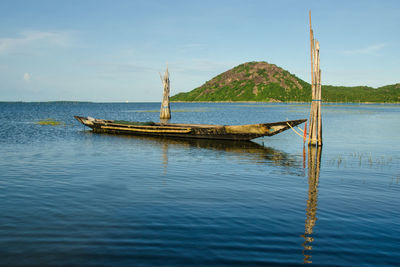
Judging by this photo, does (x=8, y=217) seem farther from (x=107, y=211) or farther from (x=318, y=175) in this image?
(x=318, y=175)

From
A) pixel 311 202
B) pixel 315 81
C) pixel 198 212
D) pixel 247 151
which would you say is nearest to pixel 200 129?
pixel 247 151

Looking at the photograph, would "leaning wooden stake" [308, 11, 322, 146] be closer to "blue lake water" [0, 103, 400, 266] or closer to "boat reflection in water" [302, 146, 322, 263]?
"boat reflection in water" [302, 146, 322, 263]

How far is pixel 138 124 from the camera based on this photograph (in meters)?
33.9

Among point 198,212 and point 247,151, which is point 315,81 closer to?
point 247,151

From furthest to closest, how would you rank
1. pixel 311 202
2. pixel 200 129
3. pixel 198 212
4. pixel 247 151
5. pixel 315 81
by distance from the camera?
pixel 200 129, pixel 247 151, pixel 315 81, pixel 311 202, pixel 198 212

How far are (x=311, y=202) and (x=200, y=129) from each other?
65.1 ft

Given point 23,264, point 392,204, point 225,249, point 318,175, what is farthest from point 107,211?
point 318,175

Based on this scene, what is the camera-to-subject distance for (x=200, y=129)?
98.1 ft

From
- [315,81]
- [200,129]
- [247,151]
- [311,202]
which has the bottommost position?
[311,202]

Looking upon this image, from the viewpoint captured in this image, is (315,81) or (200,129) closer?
(315,81)

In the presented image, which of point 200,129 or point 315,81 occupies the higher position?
point 315,81

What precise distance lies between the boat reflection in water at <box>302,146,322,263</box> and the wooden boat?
249 inches

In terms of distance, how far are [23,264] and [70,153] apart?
53.1 ft

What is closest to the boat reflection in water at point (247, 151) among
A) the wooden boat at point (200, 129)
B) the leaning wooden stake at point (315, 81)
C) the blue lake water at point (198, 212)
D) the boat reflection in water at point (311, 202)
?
the blue lake water at point (198, 212)
